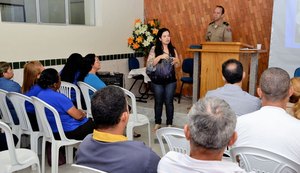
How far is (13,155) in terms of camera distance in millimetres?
2184

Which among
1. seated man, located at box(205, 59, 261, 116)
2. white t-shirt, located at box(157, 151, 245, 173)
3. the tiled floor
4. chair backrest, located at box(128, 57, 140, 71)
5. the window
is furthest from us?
chair backrest, located at box(128, 57, 140, 71)

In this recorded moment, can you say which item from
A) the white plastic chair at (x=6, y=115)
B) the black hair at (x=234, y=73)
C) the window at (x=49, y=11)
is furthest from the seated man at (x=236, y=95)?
the window at (x=49, y=11)

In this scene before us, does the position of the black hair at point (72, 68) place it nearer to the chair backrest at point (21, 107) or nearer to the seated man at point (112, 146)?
the chair backrest at point (21, 107)

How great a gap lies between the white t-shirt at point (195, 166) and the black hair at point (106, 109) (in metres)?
0.46

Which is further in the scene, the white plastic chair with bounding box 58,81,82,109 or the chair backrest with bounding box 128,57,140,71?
the chair backrest with bounding box 128,57,140,71

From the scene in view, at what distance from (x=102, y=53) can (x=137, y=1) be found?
154 centimetres

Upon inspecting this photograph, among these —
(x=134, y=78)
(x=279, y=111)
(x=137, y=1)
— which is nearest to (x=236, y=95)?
(x=279, y=111)

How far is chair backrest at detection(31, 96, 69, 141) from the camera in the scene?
2672mm

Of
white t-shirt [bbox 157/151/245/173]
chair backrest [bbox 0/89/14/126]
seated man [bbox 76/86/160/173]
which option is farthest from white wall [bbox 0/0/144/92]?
white t-shirt [bbox 157/151/245/173]

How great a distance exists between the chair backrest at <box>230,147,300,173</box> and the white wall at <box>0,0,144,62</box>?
360 cm

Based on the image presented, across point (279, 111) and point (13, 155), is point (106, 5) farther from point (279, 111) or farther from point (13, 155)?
point (279, 111)

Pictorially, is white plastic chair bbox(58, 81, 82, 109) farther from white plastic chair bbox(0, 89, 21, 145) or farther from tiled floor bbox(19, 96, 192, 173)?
tiled floor bbox(19, 96, 192, 173)

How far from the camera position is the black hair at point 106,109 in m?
1.54

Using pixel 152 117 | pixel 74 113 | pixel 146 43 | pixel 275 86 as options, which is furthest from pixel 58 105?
pixel 146 43
